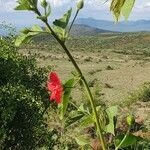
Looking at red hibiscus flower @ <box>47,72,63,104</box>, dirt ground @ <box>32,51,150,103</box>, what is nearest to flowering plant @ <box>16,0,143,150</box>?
red hibiscus flower @ <box>47,72,63,104</box>

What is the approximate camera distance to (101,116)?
2672 millimetres

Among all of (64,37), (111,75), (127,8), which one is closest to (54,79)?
(64,37)

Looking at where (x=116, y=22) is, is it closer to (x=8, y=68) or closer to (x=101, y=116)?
(x=101, y=116)

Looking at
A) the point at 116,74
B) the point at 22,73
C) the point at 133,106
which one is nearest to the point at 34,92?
the point at 22,73

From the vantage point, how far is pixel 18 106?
447 inches

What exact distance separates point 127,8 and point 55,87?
0.50m

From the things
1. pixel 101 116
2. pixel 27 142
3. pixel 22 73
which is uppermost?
pixel 101 116

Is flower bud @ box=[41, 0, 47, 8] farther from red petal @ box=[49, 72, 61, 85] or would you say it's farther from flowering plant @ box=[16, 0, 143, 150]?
red petal @ box=[49, 72, 61, 85]

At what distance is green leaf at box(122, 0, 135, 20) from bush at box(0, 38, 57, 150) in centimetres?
867

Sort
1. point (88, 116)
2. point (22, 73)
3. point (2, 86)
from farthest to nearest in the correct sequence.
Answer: point (22, 73) < point (2, 86) < point (88, 116)

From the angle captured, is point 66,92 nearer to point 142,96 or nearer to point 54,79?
point 54,79

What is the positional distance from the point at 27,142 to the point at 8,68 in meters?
1.79

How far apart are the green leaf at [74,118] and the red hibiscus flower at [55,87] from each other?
8.1 inches

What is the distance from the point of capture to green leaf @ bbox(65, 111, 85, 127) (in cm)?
253
